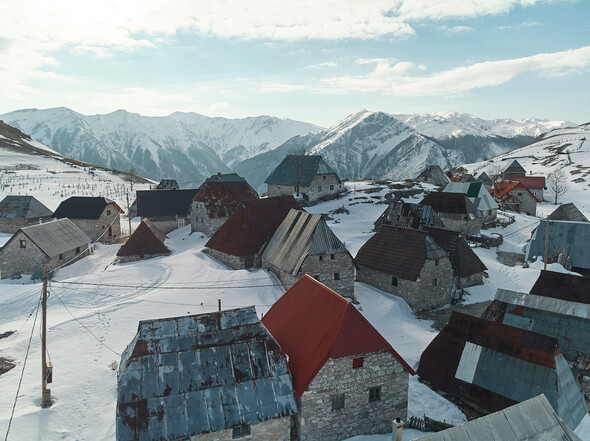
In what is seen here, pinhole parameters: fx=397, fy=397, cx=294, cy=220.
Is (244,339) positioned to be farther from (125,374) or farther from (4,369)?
(4,369)

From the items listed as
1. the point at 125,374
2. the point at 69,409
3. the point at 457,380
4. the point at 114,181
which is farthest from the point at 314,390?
the point at 114,181

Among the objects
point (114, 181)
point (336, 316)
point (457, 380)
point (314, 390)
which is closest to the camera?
point (314, 390)

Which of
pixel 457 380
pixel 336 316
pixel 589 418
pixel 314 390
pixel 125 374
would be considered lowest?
pixel 589 418

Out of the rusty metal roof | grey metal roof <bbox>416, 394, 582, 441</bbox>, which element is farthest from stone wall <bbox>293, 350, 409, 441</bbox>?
grey metal roof <bbox>416, 394, 582, 441</bbox>

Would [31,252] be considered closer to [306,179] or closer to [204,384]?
[204,384]

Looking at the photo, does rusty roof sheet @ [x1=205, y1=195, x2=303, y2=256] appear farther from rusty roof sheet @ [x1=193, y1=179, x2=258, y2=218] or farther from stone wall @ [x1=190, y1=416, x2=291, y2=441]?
stone wall @ [x1=190, y1=416, x2=291, y2=441]
